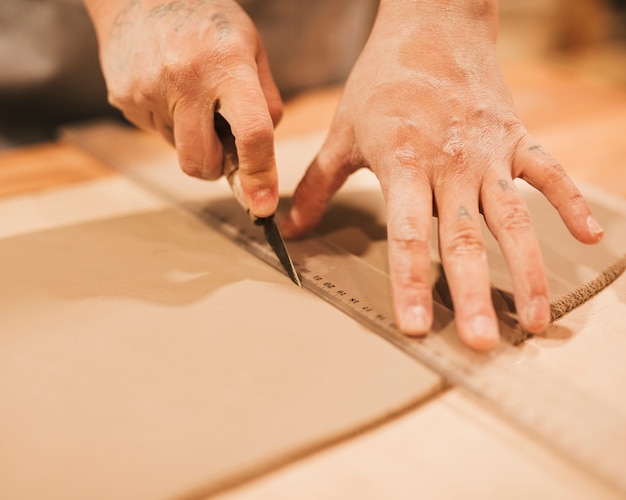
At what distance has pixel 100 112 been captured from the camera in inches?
53.4

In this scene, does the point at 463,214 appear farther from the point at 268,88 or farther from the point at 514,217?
the point at 268,88

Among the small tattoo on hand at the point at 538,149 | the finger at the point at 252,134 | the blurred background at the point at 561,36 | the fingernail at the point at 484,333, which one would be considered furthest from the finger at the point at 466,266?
the blurred background at the point at 561,36

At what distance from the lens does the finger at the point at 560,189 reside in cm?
69

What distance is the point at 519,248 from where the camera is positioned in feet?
2.10

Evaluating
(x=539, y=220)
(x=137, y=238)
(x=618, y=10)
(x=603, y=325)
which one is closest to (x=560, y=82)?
(x=539, y=220)

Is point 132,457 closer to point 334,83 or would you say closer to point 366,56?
point 366,56

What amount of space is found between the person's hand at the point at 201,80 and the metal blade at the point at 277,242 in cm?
3

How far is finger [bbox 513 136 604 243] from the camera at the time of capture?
69cm

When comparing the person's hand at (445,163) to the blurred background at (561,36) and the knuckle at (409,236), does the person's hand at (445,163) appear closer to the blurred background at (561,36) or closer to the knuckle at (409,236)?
the knuckle at (409,236)

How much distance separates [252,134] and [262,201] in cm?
9

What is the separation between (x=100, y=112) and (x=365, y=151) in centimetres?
84

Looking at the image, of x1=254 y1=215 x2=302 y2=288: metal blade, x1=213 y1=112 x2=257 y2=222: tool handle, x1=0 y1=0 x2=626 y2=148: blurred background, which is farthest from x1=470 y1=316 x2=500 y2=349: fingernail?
x1=0 y1=0 x2=626 y2=148: blurred background

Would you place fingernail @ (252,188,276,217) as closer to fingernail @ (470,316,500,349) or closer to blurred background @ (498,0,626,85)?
fingernail @ (470,316,500,349)

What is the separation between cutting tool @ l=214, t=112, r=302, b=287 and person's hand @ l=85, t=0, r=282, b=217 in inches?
0.5
